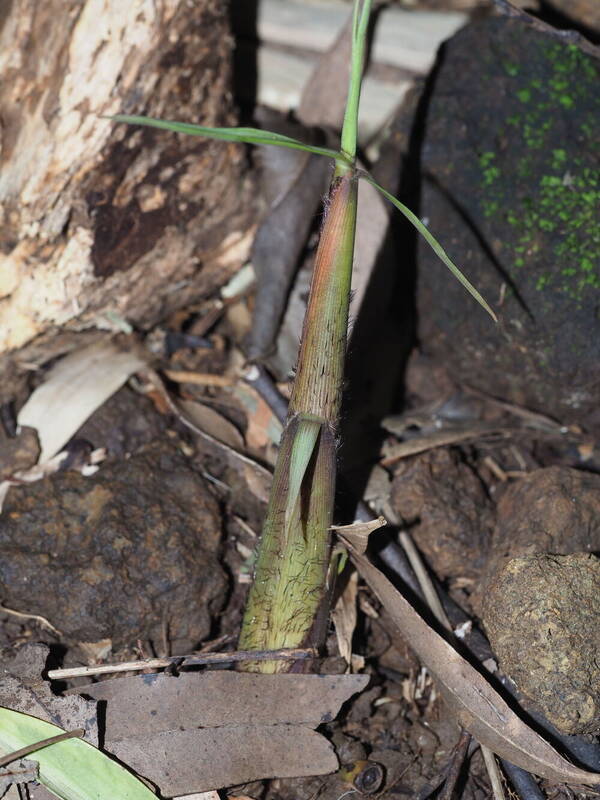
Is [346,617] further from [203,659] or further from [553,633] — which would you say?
[553,633]

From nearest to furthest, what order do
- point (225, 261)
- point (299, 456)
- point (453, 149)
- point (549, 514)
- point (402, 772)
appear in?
1. point (299, 456)
2. point (402, 772)
3. point (549, 514)
4. point (453, 149)
5. point (225, 261)

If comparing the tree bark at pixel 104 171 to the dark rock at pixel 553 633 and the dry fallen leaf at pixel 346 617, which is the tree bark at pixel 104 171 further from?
the dark rock at pixel 553 633

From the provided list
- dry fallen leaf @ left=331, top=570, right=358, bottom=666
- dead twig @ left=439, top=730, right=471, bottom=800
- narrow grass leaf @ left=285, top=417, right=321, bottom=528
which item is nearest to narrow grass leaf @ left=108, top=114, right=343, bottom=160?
narrow grass leaf @ left=285, top=417, right=321, bottom=528

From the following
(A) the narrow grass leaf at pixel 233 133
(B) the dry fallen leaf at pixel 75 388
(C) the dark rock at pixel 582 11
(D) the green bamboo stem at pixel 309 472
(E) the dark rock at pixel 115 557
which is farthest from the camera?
(C) the dark rock at pixel 582 11

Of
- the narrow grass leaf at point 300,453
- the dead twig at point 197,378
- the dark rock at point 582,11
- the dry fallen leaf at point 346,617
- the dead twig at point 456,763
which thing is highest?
the dark rock at point 582,11

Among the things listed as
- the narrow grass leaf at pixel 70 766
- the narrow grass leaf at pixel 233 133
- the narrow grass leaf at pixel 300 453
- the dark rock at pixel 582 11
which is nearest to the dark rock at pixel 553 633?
the narrow grass leaf at pixel 300 453

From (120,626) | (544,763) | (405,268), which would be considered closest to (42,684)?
(120,626)

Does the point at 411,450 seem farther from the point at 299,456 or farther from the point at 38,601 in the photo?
the point at 38,601
